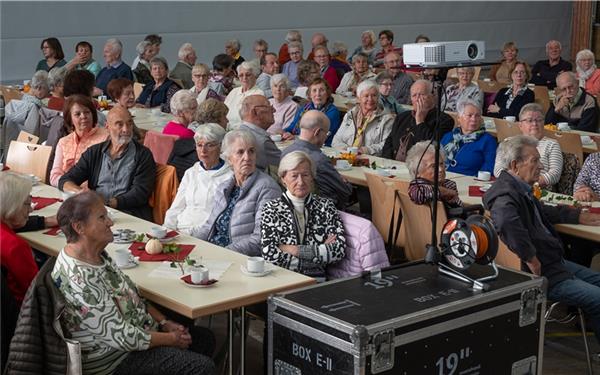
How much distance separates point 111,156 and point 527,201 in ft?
8.02

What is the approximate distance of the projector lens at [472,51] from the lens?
155 inches

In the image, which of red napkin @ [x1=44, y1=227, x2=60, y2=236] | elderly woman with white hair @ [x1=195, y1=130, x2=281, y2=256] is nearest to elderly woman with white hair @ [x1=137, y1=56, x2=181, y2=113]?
elderly woman with white hair @ [x1=195, y1=130, x2=281, y2=256]

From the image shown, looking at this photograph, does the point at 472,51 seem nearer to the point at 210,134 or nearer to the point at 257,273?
the point at 257,273

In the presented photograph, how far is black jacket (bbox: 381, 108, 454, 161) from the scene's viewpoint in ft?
23.0

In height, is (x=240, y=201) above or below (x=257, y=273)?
above

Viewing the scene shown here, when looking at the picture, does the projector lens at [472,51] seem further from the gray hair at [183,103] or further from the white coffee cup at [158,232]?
the gray hair at [183,103]

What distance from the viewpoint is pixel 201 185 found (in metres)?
5.18

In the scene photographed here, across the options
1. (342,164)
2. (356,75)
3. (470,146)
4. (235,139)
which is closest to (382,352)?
(235,139)

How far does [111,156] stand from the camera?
5691mm

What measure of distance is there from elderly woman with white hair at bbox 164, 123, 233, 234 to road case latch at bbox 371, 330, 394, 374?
188 centimetres

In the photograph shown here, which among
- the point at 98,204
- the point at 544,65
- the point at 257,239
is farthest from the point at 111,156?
the point at 544,65

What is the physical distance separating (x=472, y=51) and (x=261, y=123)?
8.75 ft

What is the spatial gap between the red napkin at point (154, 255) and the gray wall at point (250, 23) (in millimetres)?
7889

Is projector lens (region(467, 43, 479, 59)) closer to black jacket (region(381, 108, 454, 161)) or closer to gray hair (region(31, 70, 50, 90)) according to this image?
black jacket (region(381, 108, 454, 161))
